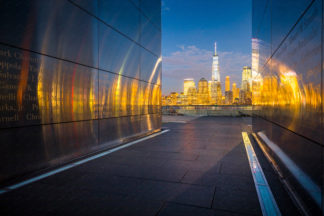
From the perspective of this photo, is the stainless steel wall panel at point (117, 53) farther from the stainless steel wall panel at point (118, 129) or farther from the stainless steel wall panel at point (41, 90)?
the stainless steel wall panel at point (118, 129)

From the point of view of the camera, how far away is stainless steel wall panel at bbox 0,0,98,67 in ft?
14.3

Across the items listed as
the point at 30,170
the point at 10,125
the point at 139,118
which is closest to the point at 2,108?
the point at 10,125

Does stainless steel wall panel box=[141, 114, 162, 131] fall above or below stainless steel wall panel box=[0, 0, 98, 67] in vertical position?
below

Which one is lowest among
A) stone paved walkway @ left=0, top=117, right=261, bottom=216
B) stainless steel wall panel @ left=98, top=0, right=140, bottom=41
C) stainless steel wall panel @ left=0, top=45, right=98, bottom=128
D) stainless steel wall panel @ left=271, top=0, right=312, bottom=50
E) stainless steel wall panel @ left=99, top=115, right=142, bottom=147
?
stone paved walkway @ left=0, top=117, right=261, bottom=216

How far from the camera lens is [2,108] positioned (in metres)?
4.16

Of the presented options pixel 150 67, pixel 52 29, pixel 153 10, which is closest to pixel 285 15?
pixel 52 29

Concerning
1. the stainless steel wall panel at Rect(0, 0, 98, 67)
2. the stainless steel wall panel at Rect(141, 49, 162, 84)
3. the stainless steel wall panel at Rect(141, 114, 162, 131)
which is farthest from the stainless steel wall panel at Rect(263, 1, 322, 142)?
the stainless steel wall panel at Rect(141, 114, 162, 131)

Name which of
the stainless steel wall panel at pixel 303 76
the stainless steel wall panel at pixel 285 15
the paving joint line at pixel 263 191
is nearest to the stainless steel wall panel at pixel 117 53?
the stainless steel wall panel at pixel 285 15

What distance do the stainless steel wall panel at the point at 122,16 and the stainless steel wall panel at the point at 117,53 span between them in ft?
1.12

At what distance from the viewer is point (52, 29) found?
17.2 ft

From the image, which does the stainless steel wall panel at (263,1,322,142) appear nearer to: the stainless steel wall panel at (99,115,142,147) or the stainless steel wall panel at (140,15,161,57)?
the stainless steel wall panel at (99,115,142,147)

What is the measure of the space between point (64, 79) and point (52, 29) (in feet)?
4.48

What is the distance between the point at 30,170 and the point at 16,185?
0.68 meters

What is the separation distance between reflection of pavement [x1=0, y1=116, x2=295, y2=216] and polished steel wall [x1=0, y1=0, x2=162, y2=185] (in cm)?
104
